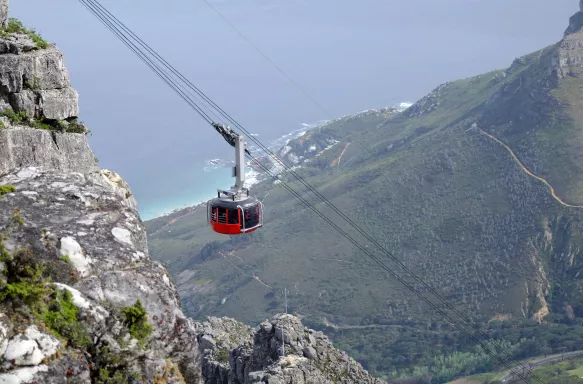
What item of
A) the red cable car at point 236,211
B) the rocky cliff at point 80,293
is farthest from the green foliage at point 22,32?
the red cable car at point 236,211

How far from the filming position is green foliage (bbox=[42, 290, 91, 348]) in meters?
10.5

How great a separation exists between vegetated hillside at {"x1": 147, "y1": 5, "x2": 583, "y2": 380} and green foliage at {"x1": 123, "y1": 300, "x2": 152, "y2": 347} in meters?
76.0

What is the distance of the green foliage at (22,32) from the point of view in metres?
19.8

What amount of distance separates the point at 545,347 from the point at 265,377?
2438 inches

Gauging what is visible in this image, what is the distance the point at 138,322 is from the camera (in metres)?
11.3

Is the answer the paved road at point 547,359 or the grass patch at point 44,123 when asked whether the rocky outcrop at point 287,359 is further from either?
the paved road at point 547,359

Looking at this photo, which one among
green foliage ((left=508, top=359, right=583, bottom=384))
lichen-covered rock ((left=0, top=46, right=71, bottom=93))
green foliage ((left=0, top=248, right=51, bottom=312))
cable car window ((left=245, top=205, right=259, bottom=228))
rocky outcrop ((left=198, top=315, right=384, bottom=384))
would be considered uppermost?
lichen-covered rock ((left=0, top=46, right=71, bottom=93))

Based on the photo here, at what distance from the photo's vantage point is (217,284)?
113 m

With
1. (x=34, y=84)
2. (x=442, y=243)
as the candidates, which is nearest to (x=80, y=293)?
(x=34, y=84)

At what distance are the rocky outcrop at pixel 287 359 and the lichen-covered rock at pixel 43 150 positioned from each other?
13.1 m

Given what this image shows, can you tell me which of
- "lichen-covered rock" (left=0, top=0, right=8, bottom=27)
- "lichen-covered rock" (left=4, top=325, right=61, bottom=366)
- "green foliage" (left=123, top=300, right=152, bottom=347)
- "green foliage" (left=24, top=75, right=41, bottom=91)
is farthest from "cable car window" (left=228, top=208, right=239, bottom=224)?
"lichen-covered rock" (left=4, top=325, right=61, bottom=366)

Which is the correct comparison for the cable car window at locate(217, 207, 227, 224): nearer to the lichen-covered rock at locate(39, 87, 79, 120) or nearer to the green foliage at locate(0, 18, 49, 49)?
the lichen-covered rock at locate(39, 87, 79, 120)

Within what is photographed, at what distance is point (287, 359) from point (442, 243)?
234 feet

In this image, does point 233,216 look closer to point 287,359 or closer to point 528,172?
point 287,359
